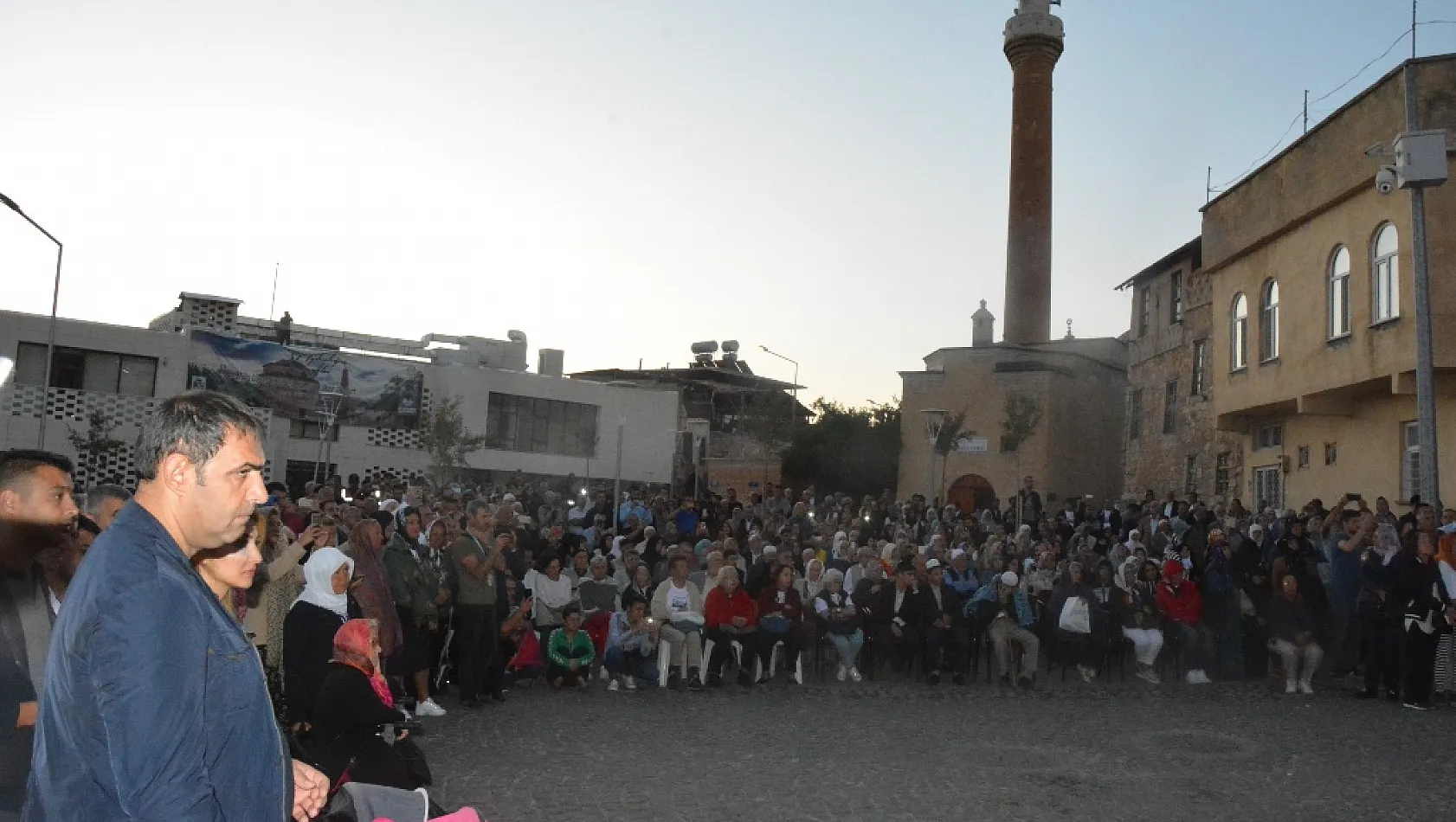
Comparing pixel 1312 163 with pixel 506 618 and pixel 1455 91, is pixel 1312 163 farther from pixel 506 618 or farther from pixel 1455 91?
pixel 506 618

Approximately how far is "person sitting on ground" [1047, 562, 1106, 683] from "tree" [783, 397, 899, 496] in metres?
31.0

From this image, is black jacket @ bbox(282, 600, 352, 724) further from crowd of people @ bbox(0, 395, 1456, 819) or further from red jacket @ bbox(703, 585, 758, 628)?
red jacket @ bbox(703, 585, 758, 628)

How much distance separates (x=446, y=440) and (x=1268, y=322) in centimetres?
2757

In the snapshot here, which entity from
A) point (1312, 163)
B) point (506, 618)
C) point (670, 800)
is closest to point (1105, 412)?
point (1312, 163)

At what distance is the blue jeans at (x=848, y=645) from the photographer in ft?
48.3

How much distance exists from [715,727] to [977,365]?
31638 millimetres

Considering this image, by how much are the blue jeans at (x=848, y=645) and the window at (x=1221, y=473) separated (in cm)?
1840

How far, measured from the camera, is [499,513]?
1520 centimetres

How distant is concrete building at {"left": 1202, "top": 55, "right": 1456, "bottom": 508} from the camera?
727 inches

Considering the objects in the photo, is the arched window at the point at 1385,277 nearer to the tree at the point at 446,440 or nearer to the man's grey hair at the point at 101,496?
the man's grey hair at the point at 101,496

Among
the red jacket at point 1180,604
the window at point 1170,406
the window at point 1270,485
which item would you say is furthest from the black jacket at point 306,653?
the window at point 1170,406

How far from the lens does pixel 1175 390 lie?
112 ft

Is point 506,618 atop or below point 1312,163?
below

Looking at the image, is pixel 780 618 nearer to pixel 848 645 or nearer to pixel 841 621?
pixel 841 621
